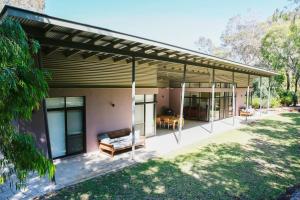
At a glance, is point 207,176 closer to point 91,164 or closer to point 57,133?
point 91,164

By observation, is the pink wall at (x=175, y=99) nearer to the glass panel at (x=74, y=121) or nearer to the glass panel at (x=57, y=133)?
the glass panel at (x=74, y=121)

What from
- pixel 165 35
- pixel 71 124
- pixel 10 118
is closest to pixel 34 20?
pixel 10 118

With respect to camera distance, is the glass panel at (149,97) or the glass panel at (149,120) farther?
the glass panel at (149,120)

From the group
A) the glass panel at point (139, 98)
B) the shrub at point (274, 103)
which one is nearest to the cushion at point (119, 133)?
the glass panel at point (139, 98)

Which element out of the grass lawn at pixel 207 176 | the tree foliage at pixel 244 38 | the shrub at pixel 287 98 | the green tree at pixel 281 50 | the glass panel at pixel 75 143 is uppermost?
the tree foliage at pixel 244 38

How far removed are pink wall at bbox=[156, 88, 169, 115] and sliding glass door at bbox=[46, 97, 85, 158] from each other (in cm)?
829

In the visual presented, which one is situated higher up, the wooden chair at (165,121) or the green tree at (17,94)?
the green tree at (17,94)

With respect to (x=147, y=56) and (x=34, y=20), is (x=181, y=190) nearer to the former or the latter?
(x=147, y=56)

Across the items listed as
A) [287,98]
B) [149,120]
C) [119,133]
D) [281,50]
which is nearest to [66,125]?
[119,133]

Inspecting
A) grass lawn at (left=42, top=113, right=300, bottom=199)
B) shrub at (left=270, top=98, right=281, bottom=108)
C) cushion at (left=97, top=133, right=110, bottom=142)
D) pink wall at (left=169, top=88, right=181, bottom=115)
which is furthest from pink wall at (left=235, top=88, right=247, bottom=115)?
cushion at (left=97, top=133, right=110, bottom=142)

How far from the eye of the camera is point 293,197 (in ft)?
16.3

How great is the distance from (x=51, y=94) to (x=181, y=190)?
4.87 metres

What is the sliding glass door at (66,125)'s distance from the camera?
302 inches

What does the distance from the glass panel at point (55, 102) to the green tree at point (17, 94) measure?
5510 millimetres
